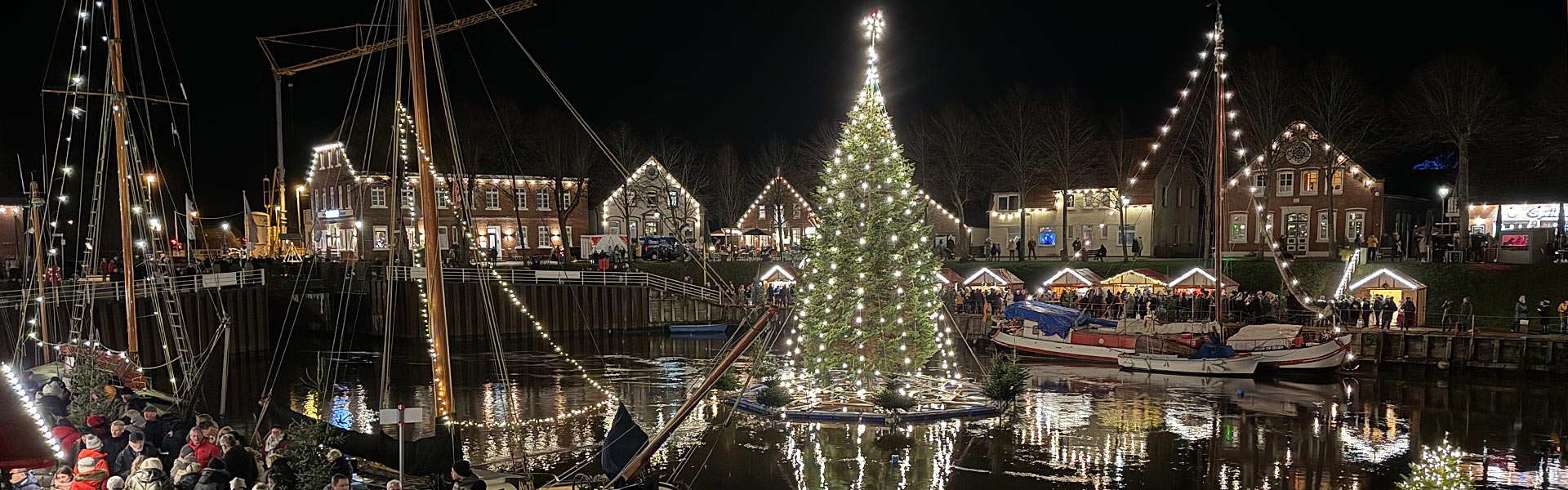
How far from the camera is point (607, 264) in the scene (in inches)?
1924

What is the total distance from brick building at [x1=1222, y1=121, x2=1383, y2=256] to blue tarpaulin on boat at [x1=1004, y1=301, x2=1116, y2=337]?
1592 cm

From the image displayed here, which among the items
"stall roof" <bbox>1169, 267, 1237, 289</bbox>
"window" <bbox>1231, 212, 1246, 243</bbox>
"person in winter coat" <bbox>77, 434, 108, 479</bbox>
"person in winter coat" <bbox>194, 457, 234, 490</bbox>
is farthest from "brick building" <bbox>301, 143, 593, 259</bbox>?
"person in winter coat" <bbox>194, 457, 234, 490</bbox>

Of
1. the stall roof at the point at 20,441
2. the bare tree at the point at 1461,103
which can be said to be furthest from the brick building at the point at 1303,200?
the stall roof at the point at 20,441

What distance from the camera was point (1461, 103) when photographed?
129ft

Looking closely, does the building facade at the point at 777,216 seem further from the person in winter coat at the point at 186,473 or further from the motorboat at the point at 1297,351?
the person in winter coat at the point at 186,473

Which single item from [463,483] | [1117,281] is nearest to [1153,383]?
[1117,281]

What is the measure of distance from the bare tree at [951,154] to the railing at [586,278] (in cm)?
1489

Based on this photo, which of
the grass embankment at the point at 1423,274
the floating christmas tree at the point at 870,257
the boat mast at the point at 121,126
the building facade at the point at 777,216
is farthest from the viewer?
the building facade at the point at 777,216

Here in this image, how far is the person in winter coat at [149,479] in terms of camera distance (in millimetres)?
9633

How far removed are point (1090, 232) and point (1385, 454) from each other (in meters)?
36.0

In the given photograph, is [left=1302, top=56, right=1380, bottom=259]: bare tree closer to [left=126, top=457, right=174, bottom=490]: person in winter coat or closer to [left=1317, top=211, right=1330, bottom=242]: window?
[left=1317, top=211, right=1330, bottom=242]: window

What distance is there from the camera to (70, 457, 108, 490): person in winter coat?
10.1 metres

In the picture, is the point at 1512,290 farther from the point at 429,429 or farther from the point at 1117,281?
the point at 429,429

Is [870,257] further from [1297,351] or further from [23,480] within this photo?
[1297,351]
